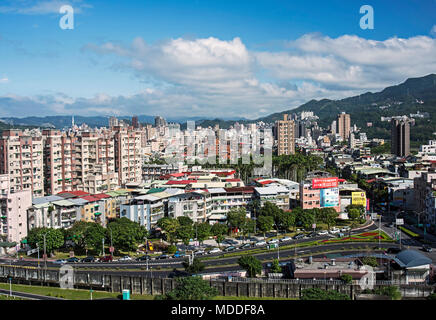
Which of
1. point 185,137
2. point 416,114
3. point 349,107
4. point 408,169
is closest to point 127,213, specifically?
point 408,169

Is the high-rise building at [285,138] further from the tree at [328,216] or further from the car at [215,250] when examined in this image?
the car at [215,250]

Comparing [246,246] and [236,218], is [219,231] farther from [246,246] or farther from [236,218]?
[236,218]

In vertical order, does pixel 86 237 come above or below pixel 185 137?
below

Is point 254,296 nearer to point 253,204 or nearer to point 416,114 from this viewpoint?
point 253,204

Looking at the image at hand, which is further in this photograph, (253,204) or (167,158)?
(167,158)

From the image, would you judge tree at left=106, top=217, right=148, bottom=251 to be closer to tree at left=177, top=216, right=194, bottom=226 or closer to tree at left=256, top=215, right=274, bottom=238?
tree at left=177, top=216, right=194, bottom=226

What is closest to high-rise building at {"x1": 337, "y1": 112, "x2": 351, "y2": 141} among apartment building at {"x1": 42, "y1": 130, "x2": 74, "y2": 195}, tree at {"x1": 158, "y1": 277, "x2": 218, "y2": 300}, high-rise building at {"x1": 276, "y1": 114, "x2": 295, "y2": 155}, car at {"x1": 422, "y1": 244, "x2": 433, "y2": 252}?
high-rise building at {"x1": 276, "y1": 114, "x2": 295, "y2": 155}
